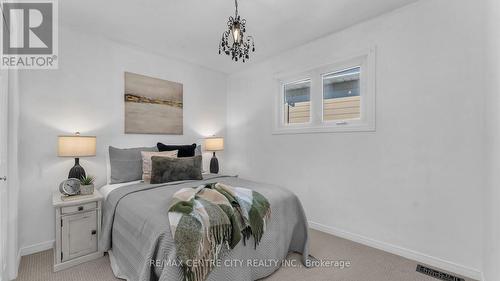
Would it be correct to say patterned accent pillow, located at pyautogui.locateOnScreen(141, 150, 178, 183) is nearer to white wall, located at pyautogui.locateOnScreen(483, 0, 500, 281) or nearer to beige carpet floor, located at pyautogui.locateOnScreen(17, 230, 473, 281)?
beige carpet floor, located at pyautogui.locateOnScreen(17, 230, 473, 281)

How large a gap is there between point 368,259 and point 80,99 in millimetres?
3620

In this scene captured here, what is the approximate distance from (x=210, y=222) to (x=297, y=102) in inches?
93.8

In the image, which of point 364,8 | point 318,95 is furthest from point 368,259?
point 364,8

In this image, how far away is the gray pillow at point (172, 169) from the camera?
2.52 meters

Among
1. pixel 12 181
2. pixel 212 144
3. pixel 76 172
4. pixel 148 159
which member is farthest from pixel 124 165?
pixel 212 144

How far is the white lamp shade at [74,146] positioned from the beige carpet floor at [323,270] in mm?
1044

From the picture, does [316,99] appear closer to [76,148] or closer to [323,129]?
[323,129]

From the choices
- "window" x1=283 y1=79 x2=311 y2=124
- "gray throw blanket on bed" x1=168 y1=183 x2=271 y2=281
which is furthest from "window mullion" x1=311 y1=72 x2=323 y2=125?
"gray throw blanket on bed" x1=168 y1=183 x2=271 y2=281

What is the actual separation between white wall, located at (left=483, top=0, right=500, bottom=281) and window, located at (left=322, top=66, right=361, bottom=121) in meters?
1.13

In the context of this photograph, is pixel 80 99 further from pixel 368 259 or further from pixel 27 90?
pixel 368 259

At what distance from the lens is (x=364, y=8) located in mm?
2250

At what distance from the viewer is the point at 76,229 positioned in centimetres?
205

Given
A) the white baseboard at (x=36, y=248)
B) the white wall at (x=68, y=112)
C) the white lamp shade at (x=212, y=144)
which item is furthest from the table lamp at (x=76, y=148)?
the white lamp shade at (x=212, y=144)

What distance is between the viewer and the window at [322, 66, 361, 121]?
269cm
